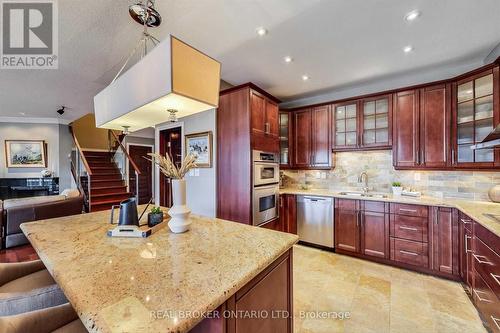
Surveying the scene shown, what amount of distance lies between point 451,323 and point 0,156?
31.2 ft

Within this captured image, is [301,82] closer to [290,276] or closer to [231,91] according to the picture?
[231,91]

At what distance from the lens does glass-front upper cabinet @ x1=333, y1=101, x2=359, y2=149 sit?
340 cm

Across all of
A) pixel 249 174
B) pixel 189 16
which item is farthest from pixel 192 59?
pixel 249 174

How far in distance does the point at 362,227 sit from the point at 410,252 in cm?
59

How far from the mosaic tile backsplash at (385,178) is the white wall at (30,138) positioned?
6709mm

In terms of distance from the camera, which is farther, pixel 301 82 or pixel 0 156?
pixel 0 156

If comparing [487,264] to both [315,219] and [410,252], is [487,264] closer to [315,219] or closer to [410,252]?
[410,252]

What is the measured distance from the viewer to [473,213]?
2.04 metres

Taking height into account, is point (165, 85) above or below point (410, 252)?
above

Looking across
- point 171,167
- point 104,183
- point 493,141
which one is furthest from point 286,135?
point 104,183

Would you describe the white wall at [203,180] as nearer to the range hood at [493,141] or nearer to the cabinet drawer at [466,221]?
the range hood at [493,141]

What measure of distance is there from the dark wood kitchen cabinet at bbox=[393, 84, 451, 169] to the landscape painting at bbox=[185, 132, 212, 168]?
2.72 m

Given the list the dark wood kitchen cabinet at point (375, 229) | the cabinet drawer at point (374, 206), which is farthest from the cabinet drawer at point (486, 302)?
the cabinet drawer at point (374, 206)

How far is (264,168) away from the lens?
3.07m
